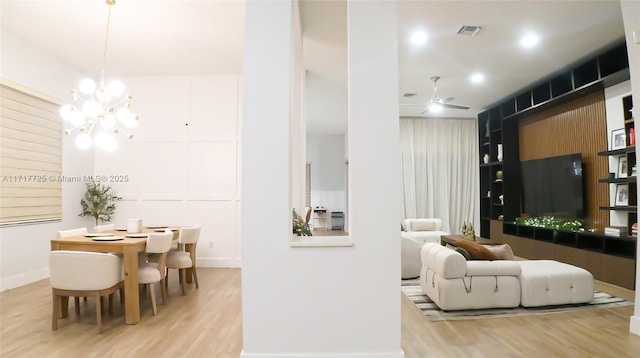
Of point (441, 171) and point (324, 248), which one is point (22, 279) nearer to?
point (324, 248)

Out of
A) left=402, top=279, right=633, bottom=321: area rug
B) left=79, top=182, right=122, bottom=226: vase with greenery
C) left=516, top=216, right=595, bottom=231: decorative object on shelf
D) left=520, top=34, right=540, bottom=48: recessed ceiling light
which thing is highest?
left=520, top=34, right=540, bottom=48: recessed ceiling light

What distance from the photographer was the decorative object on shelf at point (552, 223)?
5574mm

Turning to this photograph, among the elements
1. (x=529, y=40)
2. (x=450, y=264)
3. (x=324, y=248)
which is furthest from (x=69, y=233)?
(x=529, y=40)

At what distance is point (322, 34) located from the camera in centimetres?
429

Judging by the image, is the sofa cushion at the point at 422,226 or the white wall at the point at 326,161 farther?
the white wall at the point at 326,161

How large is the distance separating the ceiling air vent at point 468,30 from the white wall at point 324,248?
200 cm

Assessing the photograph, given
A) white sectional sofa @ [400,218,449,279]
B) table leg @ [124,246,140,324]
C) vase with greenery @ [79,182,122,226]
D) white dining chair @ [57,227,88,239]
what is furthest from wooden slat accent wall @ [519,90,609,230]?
vase with greenery @ [79,182,122,226]

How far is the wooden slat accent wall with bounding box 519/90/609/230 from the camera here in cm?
537

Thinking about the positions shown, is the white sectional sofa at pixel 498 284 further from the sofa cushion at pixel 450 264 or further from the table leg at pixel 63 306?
the table leg at pixel 63 306

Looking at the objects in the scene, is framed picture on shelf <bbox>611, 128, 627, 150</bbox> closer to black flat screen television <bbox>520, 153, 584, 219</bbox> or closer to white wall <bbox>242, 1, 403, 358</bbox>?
black flat screen television <bbox>520, 153, 584, 219</bbox>

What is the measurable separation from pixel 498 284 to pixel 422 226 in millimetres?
3987

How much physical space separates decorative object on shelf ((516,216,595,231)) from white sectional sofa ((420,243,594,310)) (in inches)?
80.5

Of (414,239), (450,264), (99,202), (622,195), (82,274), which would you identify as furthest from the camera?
(414,239)

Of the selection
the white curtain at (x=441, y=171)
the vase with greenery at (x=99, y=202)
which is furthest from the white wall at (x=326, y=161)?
the vase with greenery at (x=99, y=202)
